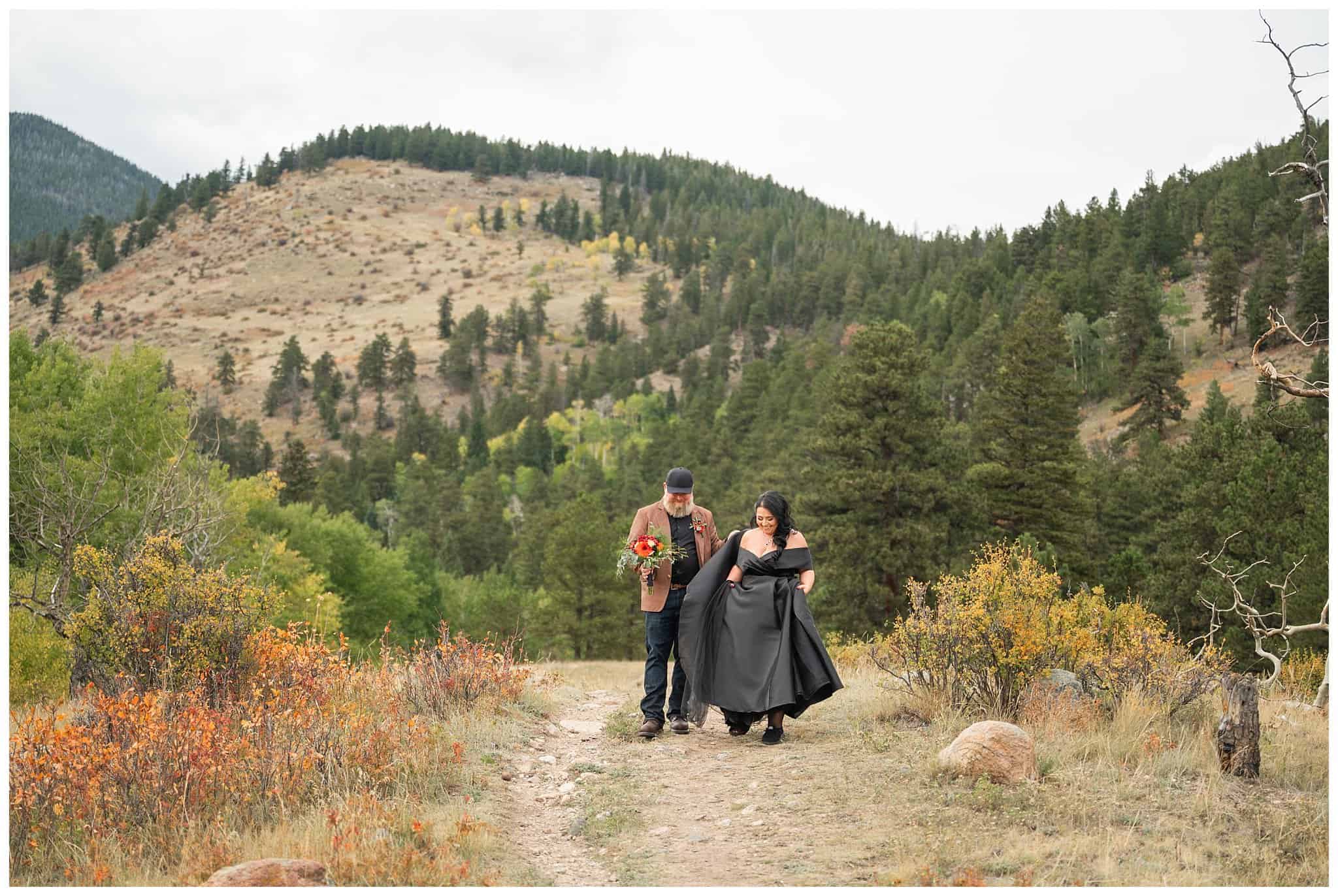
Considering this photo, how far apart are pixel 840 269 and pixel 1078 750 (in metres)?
129

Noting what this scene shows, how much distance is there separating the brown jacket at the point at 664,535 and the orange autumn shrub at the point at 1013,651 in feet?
6.49

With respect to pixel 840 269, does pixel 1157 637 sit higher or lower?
lower

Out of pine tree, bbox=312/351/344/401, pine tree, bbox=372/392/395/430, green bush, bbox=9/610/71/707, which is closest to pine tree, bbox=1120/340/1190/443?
green bush, bbox=9/610/71/707

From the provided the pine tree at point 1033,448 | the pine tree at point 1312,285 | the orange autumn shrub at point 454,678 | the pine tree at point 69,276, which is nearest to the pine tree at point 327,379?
the pine tree at point 69,276

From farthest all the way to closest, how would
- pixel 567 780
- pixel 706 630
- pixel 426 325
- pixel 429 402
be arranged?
pixel 426 325, pixel 429 402, pixel 706 630, pixel 567 780

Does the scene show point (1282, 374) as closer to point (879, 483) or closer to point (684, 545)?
point (684, 545)

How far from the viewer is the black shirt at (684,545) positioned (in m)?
8.47

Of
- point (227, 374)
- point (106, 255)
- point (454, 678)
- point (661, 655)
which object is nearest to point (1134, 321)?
point (661, 655)

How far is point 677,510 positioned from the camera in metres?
8.45

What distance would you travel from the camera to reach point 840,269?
431ft

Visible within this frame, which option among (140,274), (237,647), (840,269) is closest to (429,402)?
(840,269)

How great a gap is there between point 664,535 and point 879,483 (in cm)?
1798

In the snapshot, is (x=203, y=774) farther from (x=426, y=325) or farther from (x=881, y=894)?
(x=426, y=325)

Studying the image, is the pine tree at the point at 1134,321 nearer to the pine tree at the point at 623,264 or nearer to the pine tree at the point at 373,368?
the pine tree at the point at 373,368
